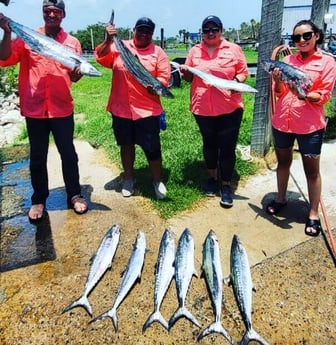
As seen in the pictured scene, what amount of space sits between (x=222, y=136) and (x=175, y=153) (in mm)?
1595

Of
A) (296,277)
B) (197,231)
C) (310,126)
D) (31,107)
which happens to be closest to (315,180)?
(310,126)

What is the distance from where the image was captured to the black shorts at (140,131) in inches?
169

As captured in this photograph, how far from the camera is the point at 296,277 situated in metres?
3.16

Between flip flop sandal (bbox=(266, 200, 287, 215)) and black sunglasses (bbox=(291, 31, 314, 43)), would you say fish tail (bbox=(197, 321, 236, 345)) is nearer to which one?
flip flop sandal (bbox=(266, 200, 287, 215))

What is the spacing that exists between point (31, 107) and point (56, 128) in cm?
32

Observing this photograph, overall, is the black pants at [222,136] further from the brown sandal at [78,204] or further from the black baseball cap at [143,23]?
the brown sandal at [78,204]

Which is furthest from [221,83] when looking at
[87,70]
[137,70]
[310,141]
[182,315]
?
[182,315]

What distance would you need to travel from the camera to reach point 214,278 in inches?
120

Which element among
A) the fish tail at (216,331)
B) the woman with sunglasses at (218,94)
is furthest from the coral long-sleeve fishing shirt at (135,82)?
the fish tail at (216,331)

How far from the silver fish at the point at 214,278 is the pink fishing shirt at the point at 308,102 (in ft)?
4.34

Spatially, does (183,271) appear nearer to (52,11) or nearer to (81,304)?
(81,304)

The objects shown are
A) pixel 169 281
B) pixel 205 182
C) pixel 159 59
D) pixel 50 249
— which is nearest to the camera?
pixel 169 281

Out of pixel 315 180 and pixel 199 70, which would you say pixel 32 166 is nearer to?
pixel 199 70

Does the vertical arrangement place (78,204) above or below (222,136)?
below
